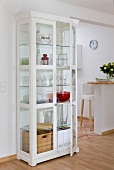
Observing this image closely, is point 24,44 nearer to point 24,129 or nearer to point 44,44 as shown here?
point 44,44

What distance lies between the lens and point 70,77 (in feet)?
13.3

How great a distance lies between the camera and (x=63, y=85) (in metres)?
4.17

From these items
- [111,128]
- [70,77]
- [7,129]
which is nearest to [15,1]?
[70,77]

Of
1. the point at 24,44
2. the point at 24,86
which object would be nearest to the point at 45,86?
the point at 24,86

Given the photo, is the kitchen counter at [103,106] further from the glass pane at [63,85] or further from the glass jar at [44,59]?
the glass jar at [44,59]

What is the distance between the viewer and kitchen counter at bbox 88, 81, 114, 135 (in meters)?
5.41

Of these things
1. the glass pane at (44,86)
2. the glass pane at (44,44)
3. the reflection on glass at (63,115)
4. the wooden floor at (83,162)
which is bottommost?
the wooden floor at (83,162)

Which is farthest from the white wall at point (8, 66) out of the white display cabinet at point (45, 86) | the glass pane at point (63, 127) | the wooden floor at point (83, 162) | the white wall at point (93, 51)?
the white wall at point (93, 51)

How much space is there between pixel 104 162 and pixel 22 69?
1906 mm

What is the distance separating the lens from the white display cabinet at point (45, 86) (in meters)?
3.66

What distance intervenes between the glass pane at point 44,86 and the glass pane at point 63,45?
28cm

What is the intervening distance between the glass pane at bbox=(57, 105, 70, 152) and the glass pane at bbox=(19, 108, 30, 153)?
51cm

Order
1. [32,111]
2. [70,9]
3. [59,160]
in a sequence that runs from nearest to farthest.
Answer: [32,111] → [59,160] → [70,9]

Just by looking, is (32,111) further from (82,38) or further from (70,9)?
(82,38)
